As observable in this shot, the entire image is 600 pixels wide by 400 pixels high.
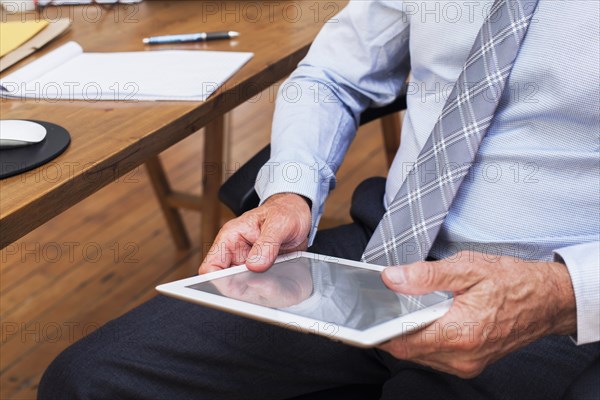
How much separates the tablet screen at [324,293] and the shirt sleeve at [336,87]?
24 cm

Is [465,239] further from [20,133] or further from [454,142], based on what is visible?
[20,133]

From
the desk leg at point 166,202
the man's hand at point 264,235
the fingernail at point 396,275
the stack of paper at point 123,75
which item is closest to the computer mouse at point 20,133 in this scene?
the stack of paper at point 123,75

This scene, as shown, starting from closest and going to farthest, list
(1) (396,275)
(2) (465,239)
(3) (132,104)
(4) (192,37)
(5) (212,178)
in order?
(1) (396,275) → (2) (465,239) → (3) (132,104) → (4) (192,37) → (5) (212,178)

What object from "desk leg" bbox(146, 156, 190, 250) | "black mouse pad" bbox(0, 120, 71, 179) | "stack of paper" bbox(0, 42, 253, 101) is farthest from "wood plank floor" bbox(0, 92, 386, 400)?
"black mouse pad" bbox(0, 120, 71, 179)

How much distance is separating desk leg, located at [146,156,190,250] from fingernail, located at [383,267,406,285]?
4.60 ft

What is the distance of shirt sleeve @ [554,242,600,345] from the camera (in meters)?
0.75

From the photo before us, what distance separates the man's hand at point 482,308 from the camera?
27.5 inches

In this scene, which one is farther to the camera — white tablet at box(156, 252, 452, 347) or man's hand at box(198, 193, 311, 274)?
man's hand at box(198, 193, 311, 274)

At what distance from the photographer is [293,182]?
995 mm

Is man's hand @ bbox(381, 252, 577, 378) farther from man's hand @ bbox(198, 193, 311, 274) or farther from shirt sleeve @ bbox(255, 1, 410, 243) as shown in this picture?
shirt sleeve @ bbox(255, 1, 410, 243)

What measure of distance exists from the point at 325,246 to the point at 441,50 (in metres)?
0.34

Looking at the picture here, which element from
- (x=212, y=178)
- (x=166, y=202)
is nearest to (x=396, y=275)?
(x=212, y=178)

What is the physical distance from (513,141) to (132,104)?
1.76ft

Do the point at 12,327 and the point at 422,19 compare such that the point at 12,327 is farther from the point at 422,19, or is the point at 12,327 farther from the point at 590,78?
the point at 590,78
